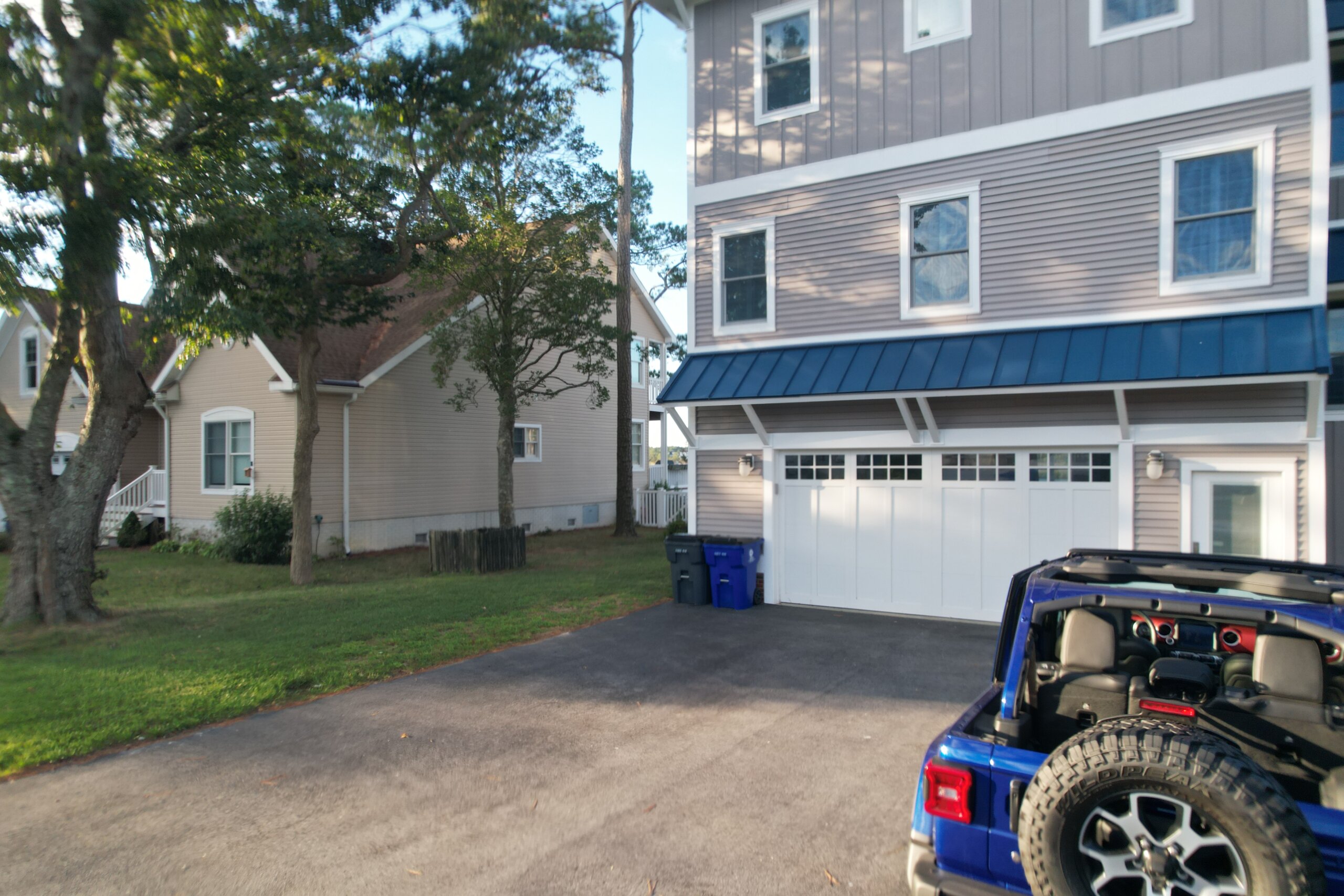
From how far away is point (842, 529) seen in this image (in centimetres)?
1112

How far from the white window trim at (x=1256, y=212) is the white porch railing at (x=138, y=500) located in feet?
68.1

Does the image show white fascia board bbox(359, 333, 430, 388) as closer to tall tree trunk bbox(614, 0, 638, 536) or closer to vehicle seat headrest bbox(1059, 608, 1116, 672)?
tall tree trunk bbox(614, 0, 638, 536)

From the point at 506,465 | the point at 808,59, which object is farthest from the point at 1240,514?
the point at 506,465

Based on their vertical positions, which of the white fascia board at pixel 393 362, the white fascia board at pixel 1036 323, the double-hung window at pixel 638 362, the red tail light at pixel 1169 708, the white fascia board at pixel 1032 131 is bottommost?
the red tail light at pixel 1169 708

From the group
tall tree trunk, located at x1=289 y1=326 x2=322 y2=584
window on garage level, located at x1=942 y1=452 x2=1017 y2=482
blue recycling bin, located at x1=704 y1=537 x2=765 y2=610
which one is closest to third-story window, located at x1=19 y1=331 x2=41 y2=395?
tall tree trunk, located at x1=289 y1=326 x2=322 y2=584

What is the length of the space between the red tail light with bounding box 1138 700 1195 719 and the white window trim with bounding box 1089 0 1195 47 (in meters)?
9.02

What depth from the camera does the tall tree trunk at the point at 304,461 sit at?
13781 millimetres

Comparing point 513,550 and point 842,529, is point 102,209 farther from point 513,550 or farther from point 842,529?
point 842,529

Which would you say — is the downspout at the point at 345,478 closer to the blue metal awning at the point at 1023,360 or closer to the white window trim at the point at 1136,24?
the blue metal awning at the point at 1023,360

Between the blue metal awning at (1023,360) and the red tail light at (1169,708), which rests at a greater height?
the blue metal awning at (1023,360)

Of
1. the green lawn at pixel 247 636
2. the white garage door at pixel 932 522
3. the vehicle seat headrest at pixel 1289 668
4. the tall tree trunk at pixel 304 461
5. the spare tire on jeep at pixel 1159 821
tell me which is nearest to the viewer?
the spare tire on jeep at pixel 1159 821

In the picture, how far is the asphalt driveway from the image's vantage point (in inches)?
165

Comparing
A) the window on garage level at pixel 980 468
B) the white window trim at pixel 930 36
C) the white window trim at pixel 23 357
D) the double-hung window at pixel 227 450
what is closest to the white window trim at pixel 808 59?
the white window trim at pixel 930 36

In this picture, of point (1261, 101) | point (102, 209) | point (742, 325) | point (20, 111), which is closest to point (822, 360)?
point (742, 325)
